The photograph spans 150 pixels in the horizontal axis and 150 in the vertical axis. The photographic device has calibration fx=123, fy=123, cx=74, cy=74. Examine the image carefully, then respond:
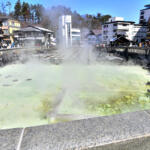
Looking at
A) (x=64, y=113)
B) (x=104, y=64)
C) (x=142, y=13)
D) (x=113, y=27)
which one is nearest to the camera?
(x=64, y=113)

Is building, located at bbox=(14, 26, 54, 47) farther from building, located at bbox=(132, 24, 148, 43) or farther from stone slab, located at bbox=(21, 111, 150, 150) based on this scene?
building, located at bbox=(132, 24, 148, 43)

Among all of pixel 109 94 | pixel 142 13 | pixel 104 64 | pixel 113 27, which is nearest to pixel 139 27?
Answer: pixel 113 27

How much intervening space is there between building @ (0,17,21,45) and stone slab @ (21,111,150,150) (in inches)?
1068

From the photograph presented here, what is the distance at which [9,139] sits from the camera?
2.31 feet

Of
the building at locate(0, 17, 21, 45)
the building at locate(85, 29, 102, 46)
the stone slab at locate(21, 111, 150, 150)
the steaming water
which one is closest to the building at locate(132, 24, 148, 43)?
the building at locate(0, 17, 21, 45)

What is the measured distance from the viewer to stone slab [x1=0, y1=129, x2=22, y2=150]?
653 millimetres

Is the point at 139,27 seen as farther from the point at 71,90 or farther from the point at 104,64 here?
the point at 71,90

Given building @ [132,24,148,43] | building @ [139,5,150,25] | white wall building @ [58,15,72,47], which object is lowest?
white wall building @ [58,15,72,47]

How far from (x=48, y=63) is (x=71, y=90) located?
5.57 m

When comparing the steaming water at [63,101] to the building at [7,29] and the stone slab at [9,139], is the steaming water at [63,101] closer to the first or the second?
the stone slab at [9,139]

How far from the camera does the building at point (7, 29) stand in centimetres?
2340

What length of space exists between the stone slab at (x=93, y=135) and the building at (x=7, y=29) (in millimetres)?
27126

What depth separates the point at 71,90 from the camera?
163 inches

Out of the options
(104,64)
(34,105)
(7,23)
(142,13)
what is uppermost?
(142,13)
